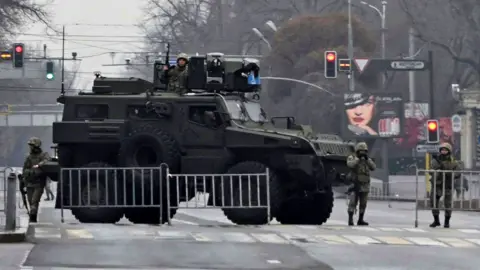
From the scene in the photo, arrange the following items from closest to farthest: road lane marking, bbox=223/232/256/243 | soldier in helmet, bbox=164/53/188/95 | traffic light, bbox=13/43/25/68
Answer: road lane marking, bbox=223/232/256/243 → soldier in helmet, bbox=164/53/188/95 → traffic light, bbox=13/43/25/68

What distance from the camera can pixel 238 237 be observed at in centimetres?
1830

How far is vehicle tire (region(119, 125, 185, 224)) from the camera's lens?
22375 mm

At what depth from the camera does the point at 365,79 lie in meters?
72.4

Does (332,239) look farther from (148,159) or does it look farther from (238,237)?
(148,159)

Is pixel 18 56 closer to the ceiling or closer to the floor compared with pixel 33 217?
closer to the ceiling

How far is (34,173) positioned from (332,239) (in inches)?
282

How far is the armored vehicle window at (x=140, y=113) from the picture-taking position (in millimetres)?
22859

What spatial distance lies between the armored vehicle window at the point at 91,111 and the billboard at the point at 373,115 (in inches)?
1378

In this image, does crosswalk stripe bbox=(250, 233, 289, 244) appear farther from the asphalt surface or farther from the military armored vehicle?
the military armored vehicle

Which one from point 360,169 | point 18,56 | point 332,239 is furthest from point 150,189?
point 18,56

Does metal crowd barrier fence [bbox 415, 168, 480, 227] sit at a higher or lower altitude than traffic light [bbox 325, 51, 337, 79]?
lower

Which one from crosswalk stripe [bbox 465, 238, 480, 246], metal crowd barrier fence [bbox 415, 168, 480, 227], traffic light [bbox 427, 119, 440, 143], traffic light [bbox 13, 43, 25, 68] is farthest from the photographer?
traffic light [bbox 13, 43, 25, 68]

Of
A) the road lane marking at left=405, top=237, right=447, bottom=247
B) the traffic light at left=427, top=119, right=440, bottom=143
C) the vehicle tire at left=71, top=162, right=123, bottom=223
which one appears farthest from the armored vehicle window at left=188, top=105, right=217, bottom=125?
the traffic light at left=427, top=119, right=440, bottom=143

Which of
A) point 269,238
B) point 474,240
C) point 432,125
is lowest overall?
point 474,240
